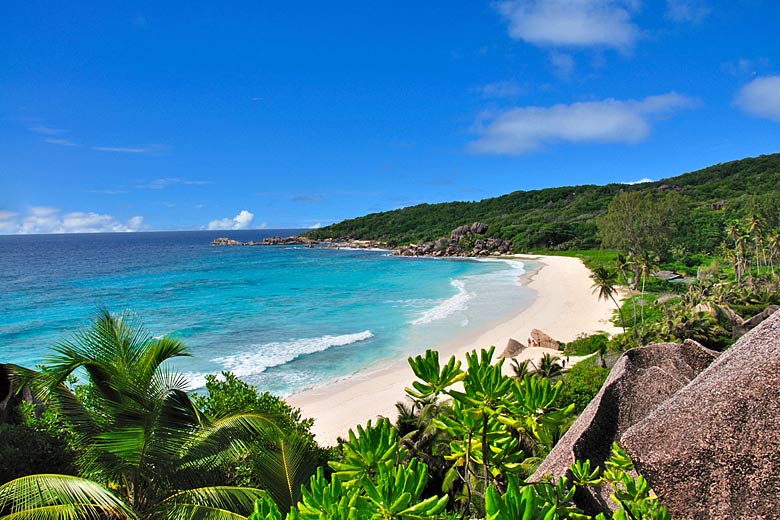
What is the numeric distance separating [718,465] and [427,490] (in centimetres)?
870

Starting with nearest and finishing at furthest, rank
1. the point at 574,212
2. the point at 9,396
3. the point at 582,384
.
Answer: the point at 9,396 < the point at 582,384 < the point at 574,212

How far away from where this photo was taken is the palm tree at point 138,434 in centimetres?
683

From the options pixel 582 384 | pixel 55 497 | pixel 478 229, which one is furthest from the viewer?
pixel 478 229

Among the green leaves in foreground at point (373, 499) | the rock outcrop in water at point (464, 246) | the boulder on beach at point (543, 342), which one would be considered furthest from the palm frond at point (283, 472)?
the rock outcrop in water at point (464, 246)

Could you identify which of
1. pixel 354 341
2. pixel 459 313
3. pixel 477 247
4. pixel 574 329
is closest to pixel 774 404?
pixel 354 341

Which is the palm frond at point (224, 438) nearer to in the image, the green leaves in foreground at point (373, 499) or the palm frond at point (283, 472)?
the palm frond at point (283, 472)

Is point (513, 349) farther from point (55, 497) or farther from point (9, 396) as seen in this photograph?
point (55, 497)

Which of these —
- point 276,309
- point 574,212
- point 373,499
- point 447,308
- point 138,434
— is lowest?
point 447,308

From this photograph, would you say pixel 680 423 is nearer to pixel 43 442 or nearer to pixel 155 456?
pixel 155 456

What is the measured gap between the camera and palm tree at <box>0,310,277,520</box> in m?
6.83

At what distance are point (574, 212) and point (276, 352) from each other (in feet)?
355

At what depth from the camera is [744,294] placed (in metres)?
33.8

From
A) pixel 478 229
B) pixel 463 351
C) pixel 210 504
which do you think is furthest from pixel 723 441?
pixel 478 229

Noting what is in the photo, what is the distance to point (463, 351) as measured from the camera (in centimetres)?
2809
